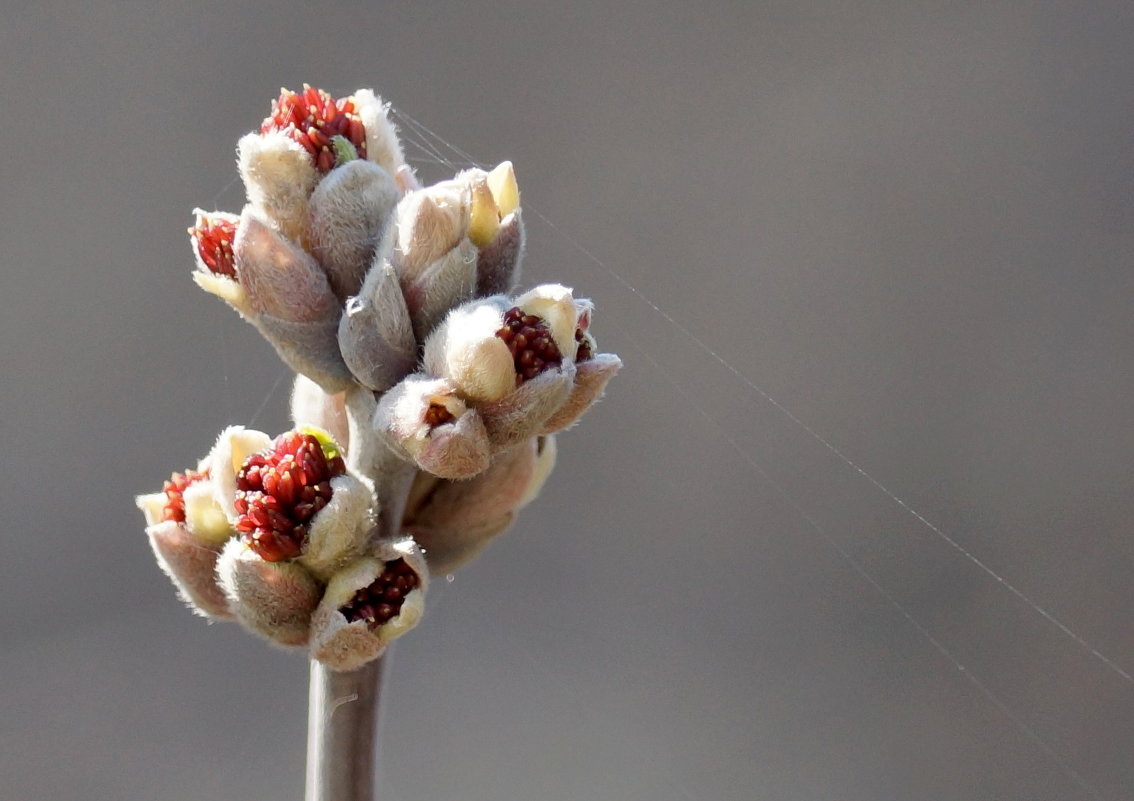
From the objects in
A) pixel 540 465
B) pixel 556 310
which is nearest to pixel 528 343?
pixel 556 310

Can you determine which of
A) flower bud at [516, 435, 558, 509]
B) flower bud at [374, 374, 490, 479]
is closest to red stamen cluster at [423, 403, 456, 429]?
flower bud at [374, 374, 490, 479]

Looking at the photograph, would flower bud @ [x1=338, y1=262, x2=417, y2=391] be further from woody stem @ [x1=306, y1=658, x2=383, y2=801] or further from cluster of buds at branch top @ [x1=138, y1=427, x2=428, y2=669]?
woody stem @ [x1=306, y1=658, x2=383, y2=801]

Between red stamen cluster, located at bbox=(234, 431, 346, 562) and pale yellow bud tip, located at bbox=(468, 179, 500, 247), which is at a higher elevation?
pale yellow bud tip, located at bbox=(468, 179, 500, 247)

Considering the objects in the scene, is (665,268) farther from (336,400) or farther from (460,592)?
(336,400)

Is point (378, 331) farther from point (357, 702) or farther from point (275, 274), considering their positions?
point (357, 702)

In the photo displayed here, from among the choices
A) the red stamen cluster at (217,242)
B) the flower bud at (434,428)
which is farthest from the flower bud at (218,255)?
the flower bud at (434,428)
